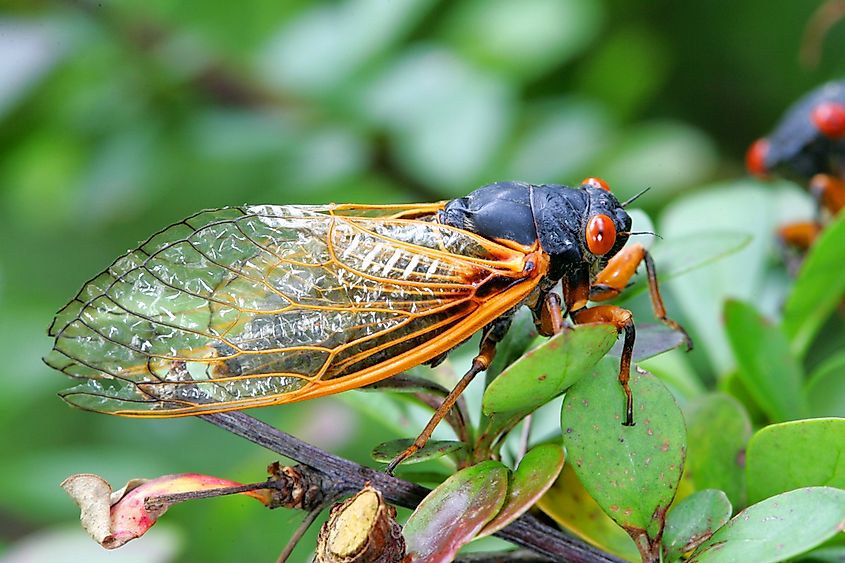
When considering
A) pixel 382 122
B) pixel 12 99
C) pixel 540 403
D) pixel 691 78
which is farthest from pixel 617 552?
pixel 691 78

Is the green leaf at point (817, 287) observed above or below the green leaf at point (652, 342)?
below

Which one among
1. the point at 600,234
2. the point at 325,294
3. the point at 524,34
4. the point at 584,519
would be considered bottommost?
the point at 584,519

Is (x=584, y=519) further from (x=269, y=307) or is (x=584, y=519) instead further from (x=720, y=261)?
(x=720, y=261)

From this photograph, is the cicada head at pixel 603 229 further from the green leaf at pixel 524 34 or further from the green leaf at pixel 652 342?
the green leaf at pixel 524 34

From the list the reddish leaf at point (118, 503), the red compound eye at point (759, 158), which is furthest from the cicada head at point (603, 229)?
the red compound eye at point (759, 158)

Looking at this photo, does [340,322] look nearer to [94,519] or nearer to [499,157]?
[94,519]

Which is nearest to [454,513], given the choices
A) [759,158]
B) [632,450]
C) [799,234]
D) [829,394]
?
[632,450]
